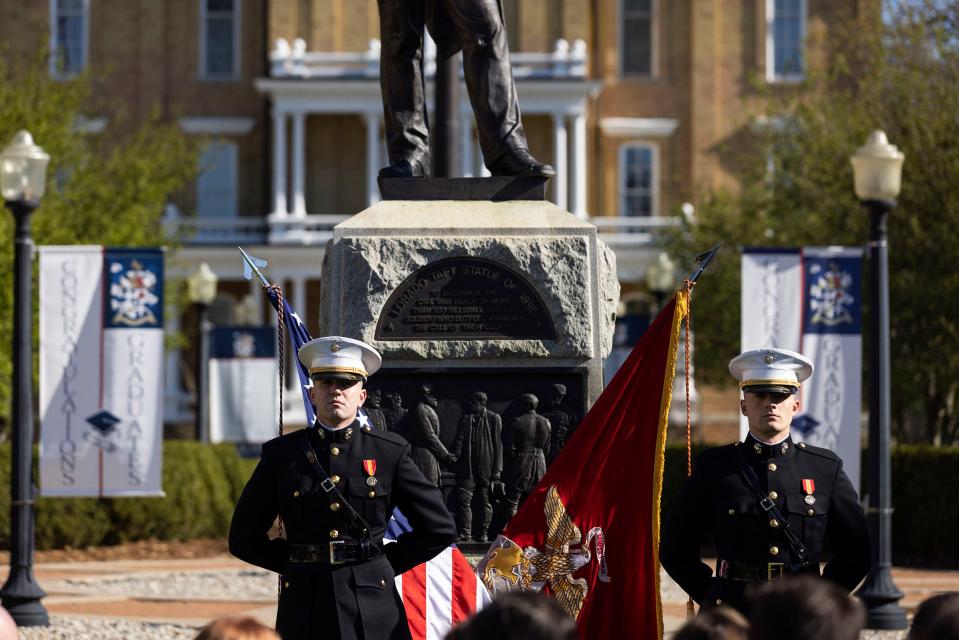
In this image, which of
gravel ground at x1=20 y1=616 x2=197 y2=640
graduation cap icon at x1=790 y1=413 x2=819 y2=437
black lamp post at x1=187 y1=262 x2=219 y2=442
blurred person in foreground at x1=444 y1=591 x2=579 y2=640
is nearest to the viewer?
blurred person in foreground at x1=444 y1=591 x2=579 y2=640

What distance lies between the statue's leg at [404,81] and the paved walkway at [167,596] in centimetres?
456

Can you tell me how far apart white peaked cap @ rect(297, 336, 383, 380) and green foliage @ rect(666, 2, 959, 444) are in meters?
17.1

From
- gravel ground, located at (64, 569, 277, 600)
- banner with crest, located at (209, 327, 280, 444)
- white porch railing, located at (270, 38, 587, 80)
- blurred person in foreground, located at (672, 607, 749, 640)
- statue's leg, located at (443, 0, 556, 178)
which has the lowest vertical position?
gravel ground, located at (64, 569, 277, 600)

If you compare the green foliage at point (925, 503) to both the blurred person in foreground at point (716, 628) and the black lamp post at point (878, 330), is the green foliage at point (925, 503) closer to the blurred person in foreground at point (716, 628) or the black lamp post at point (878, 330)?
the black lamp post at point (878, 330)

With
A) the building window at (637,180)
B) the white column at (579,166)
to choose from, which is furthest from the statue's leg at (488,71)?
the building window at (637,180)

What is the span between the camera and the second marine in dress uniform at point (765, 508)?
6.25 metres

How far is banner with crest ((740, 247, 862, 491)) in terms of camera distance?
47.9ft

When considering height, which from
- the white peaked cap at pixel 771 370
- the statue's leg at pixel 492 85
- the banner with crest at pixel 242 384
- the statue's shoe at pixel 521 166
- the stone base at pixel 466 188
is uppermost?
the statue's leg at pixel 492 85

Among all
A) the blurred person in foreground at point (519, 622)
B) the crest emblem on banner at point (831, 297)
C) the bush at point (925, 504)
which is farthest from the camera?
the bush at point (925, 504)

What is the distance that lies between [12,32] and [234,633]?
46533mm

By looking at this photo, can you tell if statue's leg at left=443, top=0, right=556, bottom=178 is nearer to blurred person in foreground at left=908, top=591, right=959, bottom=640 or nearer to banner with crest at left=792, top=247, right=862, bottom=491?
blurred person in foreground at left=908, top=591, right=959, bottom=640

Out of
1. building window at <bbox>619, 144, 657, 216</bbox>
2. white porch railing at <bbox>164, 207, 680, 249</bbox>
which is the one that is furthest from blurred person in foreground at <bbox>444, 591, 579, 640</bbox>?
building window at <bbox>619, 144, 657, 216</bbox>

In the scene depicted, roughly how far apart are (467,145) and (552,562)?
4179 centimetres

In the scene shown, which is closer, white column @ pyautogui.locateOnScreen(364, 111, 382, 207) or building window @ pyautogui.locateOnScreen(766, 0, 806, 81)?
white column @ pyautogui.locateOnScreen(364, 111, 382, 207)
